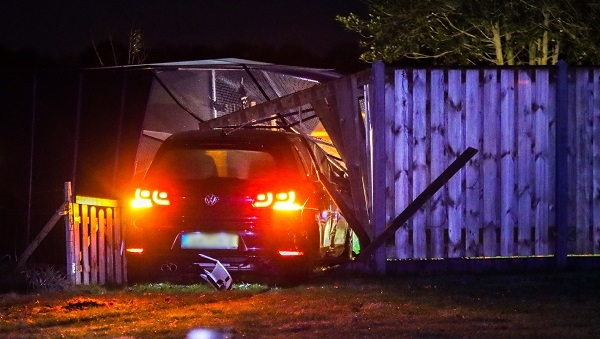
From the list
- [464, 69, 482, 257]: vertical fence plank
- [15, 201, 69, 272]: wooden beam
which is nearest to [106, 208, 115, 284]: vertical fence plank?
[15, 201, 69, 272]: wooden beam

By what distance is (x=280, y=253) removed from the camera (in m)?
9.45

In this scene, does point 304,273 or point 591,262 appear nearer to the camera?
point 304,273

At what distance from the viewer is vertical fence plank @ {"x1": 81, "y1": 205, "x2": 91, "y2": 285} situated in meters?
10.2

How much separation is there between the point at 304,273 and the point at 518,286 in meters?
2.03

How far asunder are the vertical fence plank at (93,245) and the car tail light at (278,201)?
1986 millimetres

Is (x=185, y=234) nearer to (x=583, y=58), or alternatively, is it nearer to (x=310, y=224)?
(x=310, y=224)

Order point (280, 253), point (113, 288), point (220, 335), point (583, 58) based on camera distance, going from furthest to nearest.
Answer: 1. point (583, 58)
2. point (113, 288)
3. point (280, 253)
4. point (220, 335)

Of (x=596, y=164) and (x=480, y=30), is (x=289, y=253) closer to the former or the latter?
(x=596, y=164)

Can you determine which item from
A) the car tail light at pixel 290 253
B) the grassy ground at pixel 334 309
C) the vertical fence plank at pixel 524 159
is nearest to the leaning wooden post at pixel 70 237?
the grassy ground at pixel 334 309

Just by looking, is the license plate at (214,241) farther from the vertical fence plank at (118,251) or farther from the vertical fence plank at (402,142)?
the vertical fence plank at (402,142)

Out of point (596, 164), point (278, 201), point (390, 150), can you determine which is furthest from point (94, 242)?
point (596, 164)

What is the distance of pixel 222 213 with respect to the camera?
372 inches

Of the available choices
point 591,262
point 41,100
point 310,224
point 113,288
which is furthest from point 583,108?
point 41,100

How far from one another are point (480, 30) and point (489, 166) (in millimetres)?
6990
